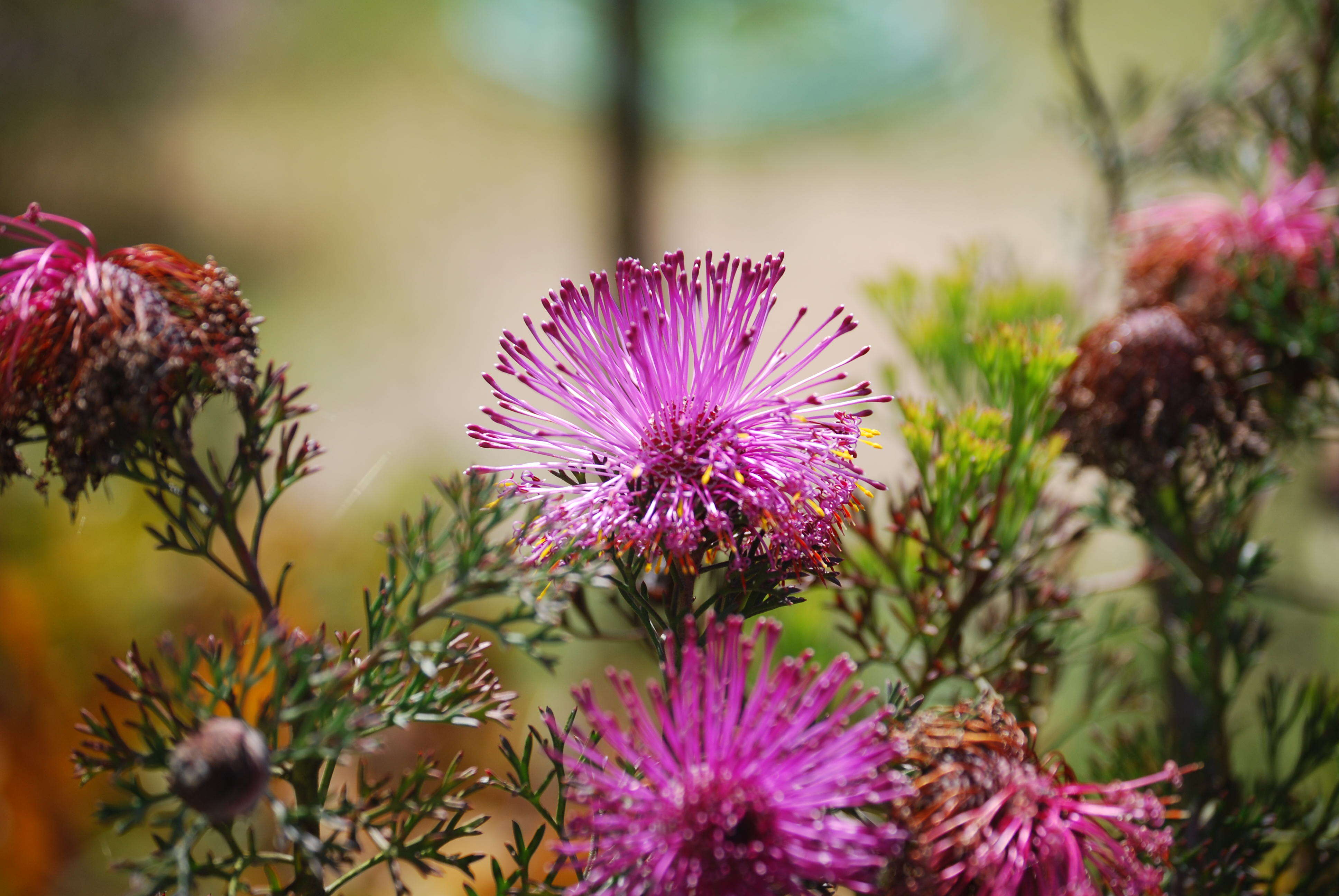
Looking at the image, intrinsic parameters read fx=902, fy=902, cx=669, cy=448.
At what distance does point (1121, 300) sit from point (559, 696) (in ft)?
2.42

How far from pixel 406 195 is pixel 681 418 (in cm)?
149

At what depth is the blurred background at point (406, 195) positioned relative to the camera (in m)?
0.58

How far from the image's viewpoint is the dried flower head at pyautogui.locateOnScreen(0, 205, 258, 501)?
0.18 m

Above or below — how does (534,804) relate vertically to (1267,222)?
below

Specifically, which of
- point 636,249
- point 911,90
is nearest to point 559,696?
point 636,249

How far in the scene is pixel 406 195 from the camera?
1.56 metres

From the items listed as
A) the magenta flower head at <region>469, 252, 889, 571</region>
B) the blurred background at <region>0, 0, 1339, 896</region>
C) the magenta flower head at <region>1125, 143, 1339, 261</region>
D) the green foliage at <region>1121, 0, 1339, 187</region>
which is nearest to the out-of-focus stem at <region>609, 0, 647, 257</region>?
the blurred background at <region>0, 0, 1339, 896</region>

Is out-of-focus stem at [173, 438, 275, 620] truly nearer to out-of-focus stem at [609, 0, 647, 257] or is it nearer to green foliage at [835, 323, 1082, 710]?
green foliage at [835, 323, 1082, 710]

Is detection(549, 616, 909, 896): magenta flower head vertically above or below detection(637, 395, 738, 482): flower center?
below

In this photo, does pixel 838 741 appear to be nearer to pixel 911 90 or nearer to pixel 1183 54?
pixel 1183 54

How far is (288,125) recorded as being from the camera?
155 centimetres

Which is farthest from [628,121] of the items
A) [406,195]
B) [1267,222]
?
[1267,222]

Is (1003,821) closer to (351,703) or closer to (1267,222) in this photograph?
(351,703)

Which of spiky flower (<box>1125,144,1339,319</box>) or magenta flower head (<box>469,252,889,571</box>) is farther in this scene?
spiky flower (<box>1125,144,1339,319</box>)
